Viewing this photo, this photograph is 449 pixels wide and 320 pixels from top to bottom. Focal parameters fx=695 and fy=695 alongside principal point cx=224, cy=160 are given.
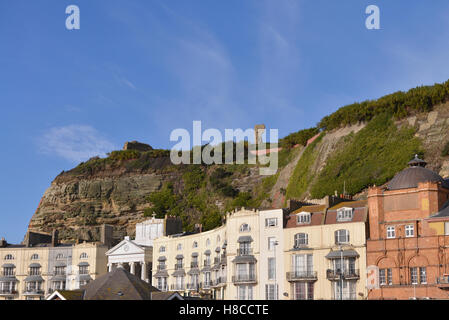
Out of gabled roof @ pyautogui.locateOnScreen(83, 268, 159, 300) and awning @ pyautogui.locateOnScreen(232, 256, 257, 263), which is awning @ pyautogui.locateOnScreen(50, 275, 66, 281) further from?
gabled roof @ pyautogui.locateOnScreen(83, 268, 159, 300)

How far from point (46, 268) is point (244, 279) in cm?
4782

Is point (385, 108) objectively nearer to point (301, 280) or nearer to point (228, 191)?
point (228, 191)

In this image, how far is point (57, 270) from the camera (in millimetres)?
116812

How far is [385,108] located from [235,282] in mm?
46302

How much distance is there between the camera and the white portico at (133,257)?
111m

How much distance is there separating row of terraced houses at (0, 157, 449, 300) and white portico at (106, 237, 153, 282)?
18942 mm

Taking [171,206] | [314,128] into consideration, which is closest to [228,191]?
[171,206]

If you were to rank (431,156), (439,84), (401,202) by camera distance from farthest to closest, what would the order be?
(439,84) < (431,156) < (401,202)

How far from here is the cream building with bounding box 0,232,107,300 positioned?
115 m

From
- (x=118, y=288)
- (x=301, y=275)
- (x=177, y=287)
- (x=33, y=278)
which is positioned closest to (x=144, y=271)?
(x=177, y=287)

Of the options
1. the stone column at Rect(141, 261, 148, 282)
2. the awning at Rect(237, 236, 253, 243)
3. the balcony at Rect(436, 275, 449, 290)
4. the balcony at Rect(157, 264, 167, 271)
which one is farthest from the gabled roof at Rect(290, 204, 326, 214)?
the stone column at Rect(141, 261, 148, 282)

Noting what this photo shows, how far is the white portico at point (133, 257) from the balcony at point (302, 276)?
121ft
